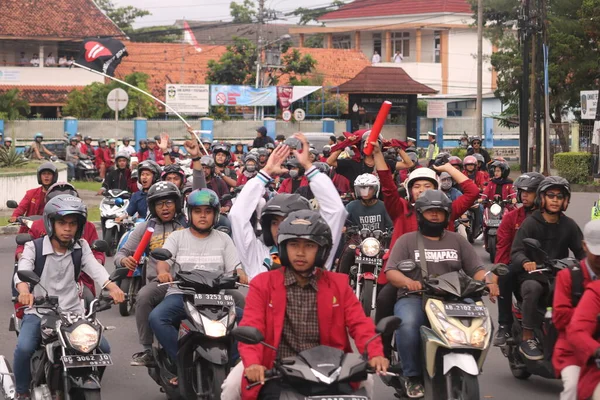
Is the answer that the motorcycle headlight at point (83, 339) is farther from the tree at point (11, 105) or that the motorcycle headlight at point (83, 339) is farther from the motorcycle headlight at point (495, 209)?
the tree at point (11, 105)

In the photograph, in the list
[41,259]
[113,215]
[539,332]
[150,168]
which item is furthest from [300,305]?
[113,215]

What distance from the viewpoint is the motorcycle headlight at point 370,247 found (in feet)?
39.7

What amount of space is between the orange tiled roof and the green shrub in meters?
28.0

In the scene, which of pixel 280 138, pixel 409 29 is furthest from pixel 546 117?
pixel 409 29

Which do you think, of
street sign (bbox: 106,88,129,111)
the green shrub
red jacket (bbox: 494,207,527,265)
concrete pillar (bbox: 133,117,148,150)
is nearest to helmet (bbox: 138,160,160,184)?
red jacket (bbox: 494,207,527,265)

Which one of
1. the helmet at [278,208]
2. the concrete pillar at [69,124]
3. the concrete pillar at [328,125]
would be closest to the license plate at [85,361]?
the helmet at [278,208]

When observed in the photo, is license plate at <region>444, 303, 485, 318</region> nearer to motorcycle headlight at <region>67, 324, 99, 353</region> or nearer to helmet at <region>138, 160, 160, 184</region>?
motorcycle headlight at <region>67, 324, 99, 353</region>

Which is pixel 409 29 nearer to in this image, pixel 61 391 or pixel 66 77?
pixel 66 77

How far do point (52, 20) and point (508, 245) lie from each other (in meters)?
48.5

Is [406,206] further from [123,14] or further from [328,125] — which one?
[123,14]

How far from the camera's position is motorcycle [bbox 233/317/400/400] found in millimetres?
5434

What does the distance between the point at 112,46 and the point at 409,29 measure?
99.0 feet

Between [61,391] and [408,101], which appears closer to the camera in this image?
[61,391]

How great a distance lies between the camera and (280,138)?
30250 millimetres
